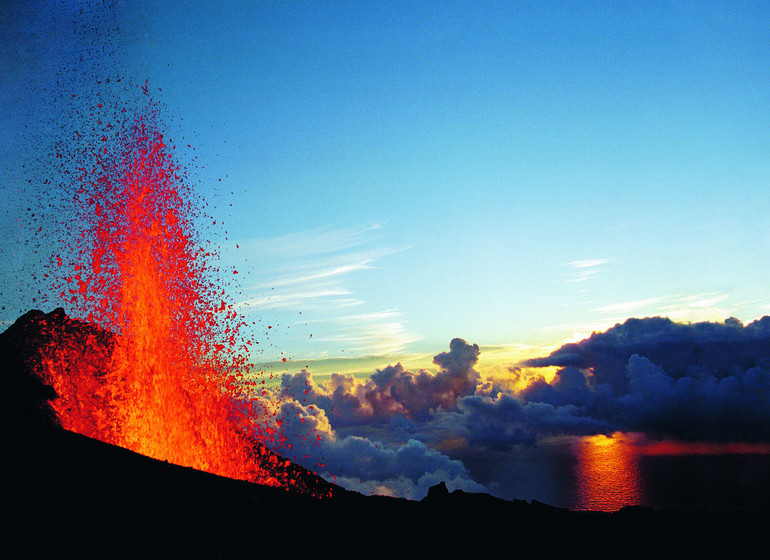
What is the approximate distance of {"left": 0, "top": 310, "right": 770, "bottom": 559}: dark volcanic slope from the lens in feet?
73.8

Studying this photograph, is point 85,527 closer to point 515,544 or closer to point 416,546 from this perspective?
point 416,546

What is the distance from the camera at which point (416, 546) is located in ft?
88.9

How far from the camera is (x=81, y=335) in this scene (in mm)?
65875

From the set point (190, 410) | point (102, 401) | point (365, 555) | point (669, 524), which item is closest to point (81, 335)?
point (102, 401)

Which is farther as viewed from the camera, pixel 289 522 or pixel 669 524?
pixel 669 524

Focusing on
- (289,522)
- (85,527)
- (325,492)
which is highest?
(85,527)

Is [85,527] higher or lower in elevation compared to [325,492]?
higher

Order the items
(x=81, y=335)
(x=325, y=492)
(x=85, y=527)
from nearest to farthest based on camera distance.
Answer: (x=85, y=527), (x=81, y=335), (x=325, y=492)

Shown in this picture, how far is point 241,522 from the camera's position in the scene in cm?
2580

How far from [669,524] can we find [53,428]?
3648 cm

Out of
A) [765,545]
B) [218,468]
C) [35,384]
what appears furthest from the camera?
[218,468]

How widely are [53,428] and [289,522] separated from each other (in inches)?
568

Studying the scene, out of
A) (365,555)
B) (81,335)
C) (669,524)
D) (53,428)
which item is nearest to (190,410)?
(53,428)

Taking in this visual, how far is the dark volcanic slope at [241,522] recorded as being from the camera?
2250cm
